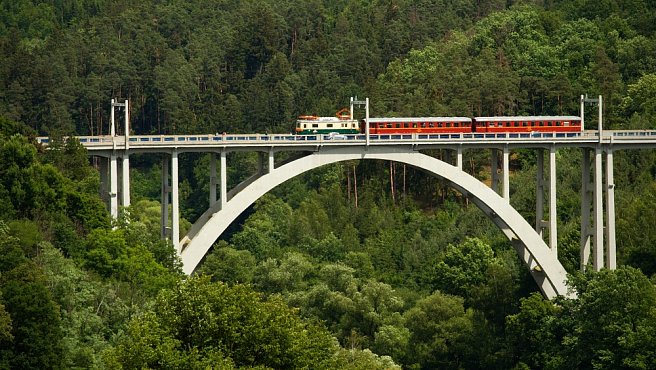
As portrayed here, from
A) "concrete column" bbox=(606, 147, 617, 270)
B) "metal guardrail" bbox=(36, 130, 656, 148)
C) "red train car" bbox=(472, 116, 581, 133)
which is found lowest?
"concrete column" bbox=(606, 147, 617, 270)

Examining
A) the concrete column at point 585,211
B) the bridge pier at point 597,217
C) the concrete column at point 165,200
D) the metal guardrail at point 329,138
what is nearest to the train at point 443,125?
the metal guardrail at point 329,138

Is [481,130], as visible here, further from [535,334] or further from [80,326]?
[80,326]

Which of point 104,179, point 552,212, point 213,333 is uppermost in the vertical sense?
point 104,179

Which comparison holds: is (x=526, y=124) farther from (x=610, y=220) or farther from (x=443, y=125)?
(x=610, y=220)

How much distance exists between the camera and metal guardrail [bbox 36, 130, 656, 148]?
69.8m

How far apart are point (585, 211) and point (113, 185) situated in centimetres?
1973

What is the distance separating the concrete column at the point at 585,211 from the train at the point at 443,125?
59.9 inches

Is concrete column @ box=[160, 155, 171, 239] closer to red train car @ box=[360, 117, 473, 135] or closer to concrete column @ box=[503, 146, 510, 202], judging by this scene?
red train car @ box=[360, 117, 473, 135]

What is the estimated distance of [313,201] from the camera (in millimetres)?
103938

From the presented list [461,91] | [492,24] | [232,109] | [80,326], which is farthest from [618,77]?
[80,326]

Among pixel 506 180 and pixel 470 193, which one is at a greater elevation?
pixel 506 180

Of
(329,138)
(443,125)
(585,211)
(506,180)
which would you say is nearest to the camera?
(506,180)

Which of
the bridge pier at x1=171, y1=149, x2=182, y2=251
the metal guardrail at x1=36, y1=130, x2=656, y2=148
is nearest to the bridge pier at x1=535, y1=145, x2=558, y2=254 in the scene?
the metal guardrail at x1=36, y1=130, x2=656, y2=148

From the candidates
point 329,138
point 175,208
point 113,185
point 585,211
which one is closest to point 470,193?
point 585,211
